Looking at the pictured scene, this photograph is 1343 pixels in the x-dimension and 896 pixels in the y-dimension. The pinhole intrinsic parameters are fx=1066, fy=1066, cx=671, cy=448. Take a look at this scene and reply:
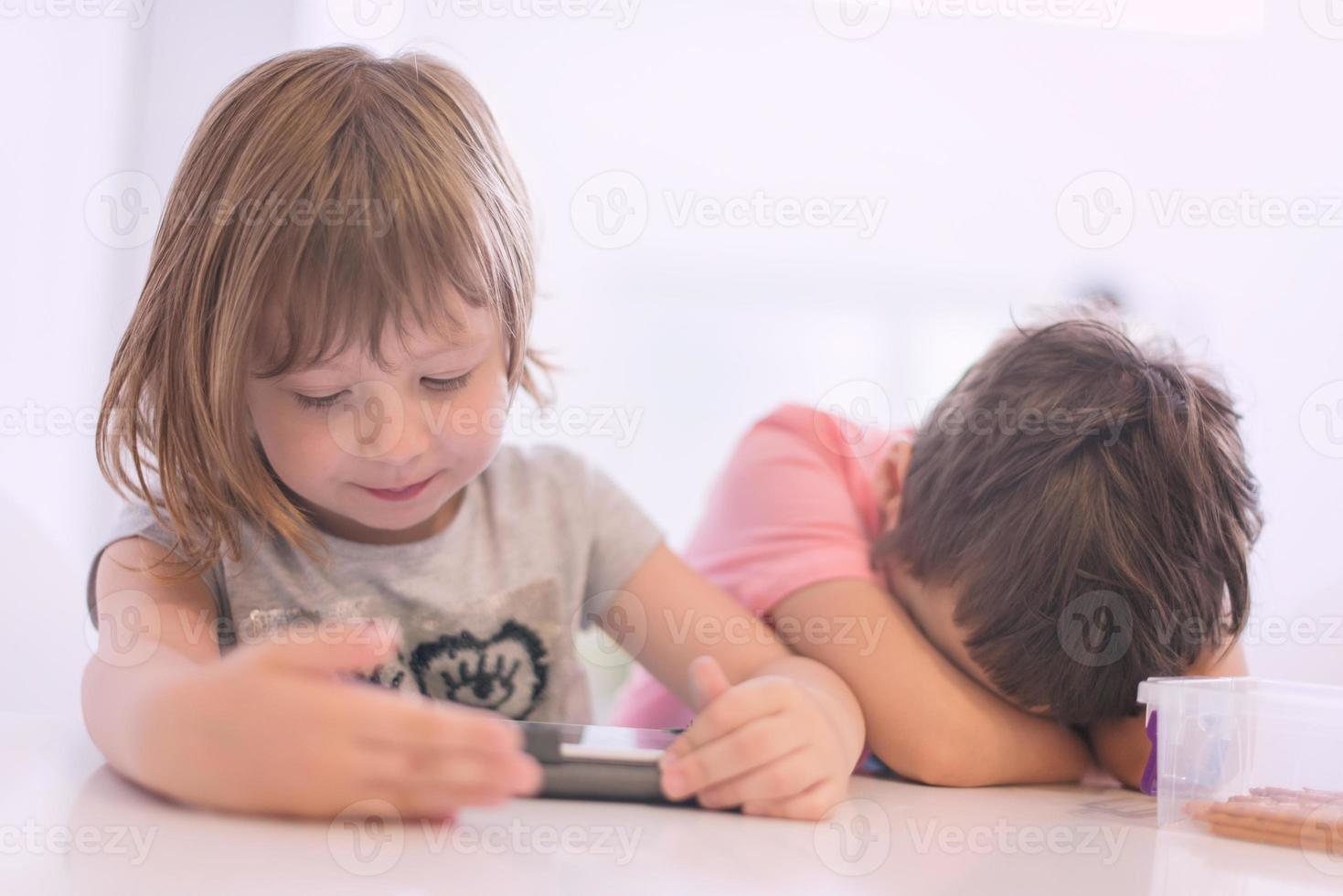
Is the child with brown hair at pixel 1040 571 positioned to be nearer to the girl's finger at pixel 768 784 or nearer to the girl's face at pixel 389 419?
the girl's finger at pixel 768 784

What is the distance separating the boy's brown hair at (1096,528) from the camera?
0.80 meters

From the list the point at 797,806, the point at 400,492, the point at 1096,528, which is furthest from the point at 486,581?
the point at 1096,528

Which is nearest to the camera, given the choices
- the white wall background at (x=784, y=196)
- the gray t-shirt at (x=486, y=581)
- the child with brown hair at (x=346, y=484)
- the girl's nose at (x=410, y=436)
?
the child with brown hair at (x=346, y=484)

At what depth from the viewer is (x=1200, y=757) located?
708 mm

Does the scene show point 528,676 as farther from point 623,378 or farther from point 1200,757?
point 623,378

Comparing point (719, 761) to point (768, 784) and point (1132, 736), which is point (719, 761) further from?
point (1132, 736)

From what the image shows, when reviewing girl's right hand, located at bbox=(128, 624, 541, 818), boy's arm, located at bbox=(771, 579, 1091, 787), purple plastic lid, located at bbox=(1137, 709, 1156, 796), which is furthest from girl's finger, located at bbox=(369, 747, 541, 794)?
purple plastic lid, located at bbox=(1137, 709, 1156, 796)

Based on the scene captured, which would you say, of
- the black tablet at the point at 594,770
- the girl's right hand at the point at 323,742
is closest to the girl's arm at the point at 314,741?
the girl's right hand at the point at 323,742

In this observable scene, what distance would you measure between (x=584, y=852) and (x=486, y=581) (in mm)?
420

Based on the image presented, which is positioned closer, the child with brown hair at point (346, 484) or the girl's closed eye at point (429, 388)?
the child with brown hair at point (346, 484)

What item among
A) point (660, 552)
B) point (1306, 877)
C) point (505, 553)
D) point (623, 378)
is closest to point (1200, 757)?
point (1306, 877)

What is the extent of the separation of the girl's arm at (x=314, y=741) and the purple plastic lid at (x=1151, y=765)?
0.50m

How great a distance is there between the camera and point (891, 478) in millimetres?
1024

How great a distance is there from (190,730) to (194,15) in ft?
3.75
